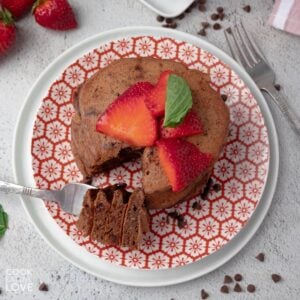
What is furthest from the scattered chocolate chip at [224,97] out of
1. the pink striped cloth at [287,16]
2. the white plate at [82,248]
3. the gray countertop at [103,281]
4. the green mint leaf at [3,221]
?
the green mint leaf at [3,221]

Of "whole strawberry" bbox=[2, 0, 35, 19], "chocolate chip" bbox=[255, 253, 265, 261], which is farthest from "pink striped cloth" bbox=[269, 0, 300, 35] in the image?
"whole strawberry" bbox=[2, 0, 35, 19]

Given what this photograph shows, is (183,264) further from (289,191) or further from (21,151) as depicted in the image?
(21,151)

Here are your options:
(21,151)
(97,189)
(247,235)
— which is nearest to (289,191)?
(247,235)

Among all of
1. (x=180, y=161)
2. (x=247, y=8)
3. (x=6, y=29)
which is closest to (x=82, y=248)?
(x=180, y=161)

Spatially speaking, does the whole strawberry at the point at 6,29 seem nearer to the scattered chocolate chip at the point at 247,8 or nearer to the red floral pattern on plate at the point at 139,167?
the red floral pattern on plate at the point at 139,167

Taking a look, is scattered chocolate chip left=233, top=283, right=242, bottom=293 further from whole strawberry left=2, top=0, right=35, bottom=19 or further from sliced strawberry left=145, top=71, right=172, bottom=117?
whole strawberry left=2, top=0, right=35, bottom=19

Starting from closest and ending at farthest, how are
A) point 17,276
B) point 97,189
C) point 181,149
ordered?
1. point 181,149
2. point 97,189
3. point 17,276

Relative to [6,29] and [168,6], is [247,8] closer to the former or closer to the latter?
[168,6]

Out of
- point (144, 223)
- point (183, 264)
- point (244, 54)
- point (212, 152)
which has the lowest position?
point (183, 264)
